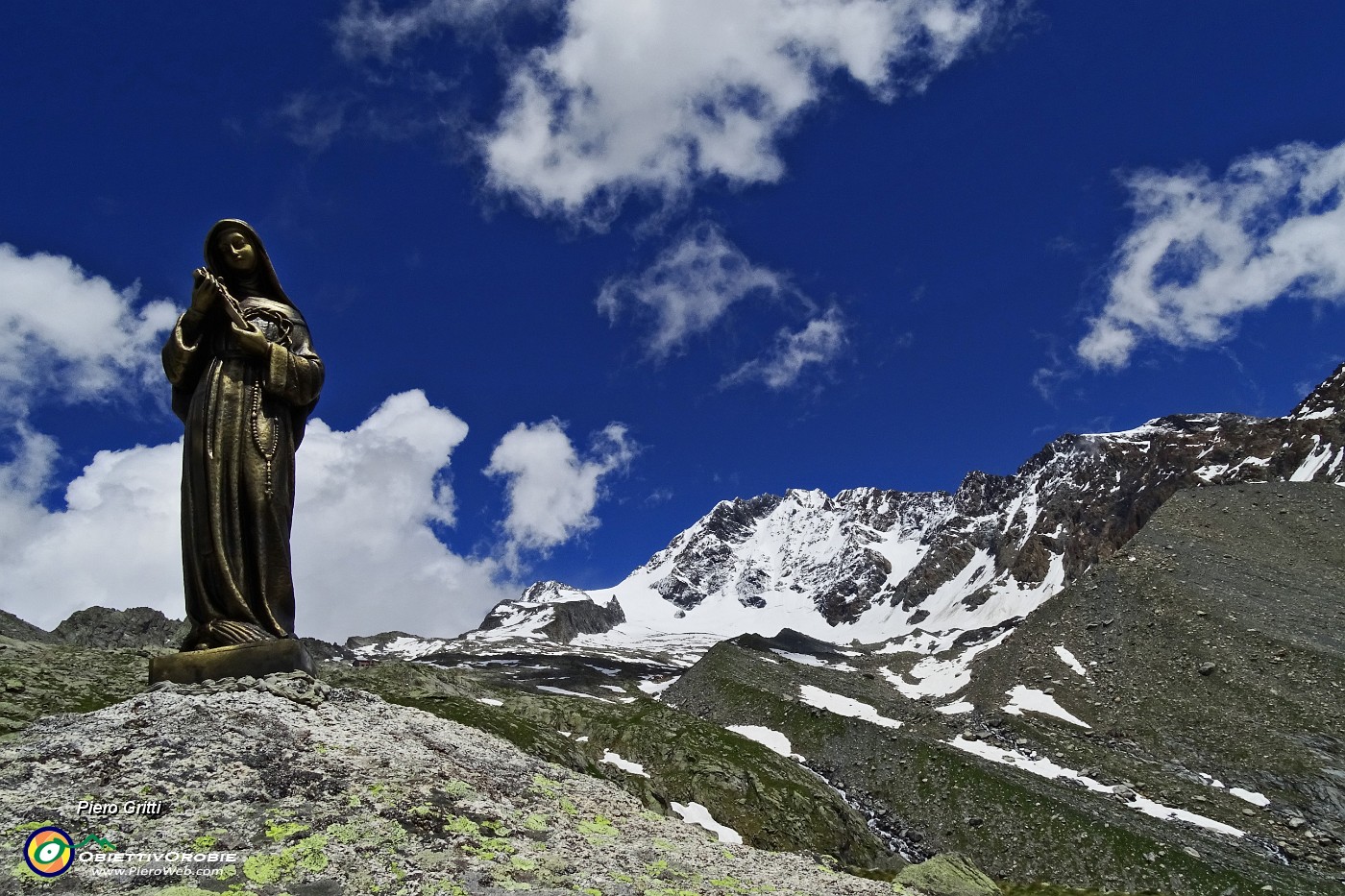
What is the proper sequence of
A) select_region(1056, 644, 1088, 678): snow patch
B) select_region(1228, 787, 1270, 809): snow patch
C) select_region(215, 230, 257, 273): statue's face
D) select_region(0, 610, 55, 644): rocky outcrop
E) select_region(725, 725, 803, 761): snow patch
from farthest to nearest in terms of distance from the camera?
1. select_region(0, 610, 55, 644): rocky outcrop
2. select_region(1056, 644, 1088, 678): snow patch
3. select_region(725, 725, 803, 761): snow patch
4. select_region(1228, 787, 1270, 809): snow patch
5. select_region(215, 230, 257, 273): statue's face

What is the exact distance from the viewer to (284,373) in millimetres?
12086

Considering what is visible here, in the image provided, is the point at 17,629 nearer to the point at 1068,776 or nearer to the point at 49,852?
the point at 49,852

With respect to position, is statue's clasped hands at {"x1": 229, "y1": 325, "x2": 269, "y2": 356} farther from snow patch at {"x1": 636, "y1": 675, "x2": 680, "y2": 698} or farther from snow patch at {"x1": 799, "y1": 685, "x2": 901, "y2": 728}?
snow patch at {"x1": 636, "y1": 675, "x2": 680, "y2": 698}

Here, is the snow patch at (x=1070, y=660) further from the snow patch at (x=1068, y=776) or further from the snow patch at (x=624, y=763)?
the snow patch at (x=624, y=763)

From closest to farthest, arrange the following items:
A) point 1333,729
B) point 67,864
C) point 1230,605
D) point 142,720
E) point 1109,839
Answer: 1. point 67,864
2. point 142,720
3. point 1109,839
4. point 1333,729
5. point 1230,605

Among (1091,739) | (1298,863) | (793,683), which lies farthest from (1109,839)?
(793,683)

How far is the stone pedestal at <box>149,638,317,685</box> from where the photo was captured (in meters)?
10.6

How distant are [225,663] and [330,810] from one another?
430 cm

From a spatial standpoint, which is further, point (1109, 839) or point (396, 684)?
point (396, 684)

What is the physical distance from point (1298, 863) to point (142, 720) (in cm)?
4302

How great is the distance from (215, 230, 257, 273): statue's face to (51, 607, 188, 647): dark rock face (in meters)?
92.0

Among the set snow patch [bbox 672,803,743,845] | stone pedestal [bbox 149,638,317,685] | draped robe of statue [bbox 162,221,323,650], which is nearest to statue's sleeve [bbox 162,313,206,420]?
draped robe of statue [bbox 162,221,323,650]

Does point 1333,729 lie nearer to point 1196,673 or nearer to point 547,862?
point 1196,673

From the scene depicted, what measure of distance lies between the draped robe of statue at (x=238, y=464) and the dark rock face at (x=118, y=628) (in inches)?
3630
